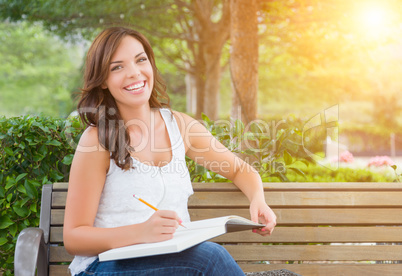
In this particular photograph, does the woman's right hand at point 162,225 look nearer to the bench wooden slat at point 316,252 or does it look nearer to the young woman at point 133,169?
the young woman at point 133,169

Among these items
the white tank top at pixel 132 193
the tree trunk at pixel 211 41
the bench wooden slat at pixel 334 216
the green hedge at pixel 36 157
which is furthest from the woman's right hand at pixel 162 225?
the tree trunk at pixel 211 41

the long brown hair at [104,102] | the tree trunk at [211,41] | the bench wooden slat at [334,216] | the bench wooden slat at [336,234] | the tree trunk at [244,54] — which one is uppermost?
the tree trunk at [211,41]

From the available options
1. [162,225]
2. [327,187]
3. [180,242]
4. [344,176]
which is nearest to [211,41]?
[344,176]

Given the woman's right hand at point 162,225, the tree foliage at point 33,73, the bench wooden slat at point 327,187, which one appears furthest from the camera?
the tree foliage at point 33,73

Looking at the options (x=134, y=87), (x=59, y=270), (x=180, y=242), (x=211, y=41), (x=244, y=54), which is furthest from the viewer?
(x=211, y=41)

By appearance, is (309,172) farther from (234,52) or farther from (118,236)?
(118,236)

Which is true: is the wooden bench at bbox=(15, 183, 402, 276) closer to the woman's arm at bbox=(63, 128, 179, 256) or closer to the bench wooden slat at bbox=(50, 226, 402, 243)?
the bench wooden slat at bbox=(50, 226, 402, 243)

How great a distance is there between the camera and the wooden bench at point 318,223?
2549 mm

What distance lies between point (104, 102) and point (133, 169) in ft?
1.22

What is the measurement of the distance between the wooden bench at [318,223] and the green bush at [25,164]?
0.26 meters

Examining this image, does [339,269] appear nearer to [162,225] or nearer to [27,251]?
[162,225]

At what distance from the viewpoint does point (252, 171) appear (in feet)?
8.13

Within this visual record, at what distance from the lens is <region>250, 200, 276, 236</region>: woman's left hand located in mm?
2209

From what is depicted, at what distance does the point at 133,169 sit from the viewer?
210 cm
